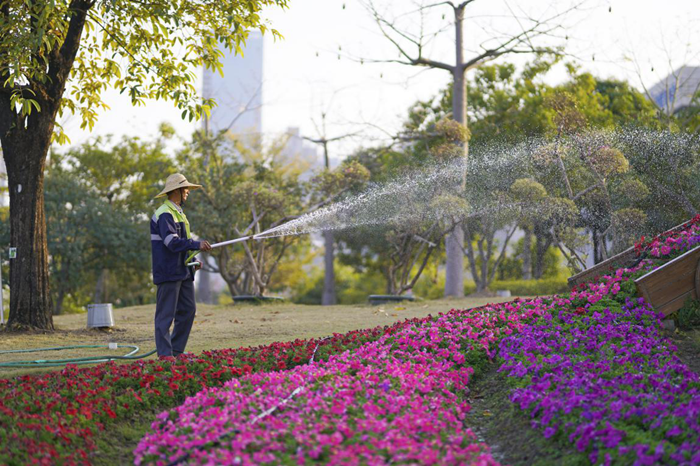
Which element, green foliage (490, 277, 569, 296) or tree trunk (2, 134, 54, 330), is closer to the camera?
tree trunk (2, 134, 54, 330)

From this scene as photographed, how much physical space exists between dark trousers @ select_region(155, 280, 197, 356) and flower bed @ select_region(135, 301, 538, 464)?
162 cm

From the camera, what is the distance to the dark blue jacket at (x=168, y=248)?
21.2ft

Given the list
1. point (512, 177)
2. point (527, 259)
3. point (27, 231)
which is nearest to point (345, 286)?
point (527, 259)

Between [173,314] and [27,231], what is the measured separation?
3833 mm

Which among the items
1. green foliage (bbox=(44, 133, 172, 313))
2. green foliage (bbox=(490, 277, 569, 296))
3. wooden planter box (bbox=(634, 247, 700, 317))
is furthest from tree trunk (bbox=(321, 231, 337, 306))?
wooden planter box (bbox=(634, 247, 700, 317))

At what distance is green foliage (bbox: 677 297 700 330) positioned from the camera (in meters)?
6.35

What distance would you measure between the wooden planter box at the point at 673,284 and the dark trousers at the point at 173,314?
13.3 ft

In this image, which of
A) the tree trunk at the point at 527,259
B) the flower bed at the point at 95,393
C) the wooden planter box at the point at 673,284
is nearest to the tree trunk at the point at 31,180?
the flower bed at the point at 95,393

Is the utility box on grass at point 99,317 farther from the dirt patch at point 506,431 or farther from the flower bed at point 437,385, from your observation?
the dirt patch at point 506,431

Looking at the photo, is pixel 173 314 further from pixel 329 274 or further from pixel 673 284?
pixel 329 274

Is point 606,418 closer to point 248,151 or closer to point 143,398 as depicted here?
point 143,398

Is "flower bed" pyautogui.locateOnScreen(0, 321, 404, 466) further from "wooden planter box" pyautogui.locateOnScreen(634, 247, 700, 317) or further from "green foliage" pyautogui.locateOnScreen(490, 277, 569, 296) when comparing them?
"green foliage" pyautogui.locateOnScreen(490, 277, 569, 296)

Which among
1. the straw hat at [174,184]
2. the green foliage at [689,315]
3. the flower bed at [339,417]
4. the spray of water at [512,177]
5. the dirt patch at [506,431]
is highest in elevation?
the spray of water at [512,177]

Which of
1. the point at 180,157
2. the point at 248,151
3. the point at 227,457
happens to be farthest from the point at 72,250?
the point at 227,457
